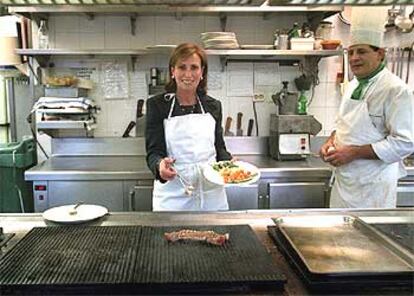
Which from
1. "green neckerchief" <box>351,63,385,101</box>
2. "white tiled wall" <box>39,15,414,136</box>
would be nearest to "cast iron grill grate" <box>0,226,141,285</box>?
"green neckerchief" <box>351,63,385,101</box>

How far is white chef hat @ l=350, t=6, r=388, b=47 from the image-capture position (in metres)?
2.28

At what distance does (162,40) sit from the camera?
11.7ft

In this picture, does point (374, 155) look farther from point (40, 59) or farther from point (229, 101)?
point (40, 59)

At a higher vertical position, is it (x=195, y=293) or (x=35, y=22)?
(x=35, y=22)

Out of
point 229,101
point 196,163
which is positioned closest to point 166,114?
point 196,163

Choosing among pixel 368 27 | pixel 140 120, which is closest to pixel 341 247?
pixel 368 27

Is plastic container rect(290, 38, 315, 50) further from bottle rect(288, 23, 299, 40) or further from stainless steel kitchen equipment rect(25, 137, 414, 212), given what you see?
stainless steel kitchen equipment rect(25, 137, 414, 212)

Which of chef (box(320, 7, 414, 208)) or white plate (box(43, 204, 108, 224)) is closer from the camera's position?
white plate (box(43, 204, 108, 224))

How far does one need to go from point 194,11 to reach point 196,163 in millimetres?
1472

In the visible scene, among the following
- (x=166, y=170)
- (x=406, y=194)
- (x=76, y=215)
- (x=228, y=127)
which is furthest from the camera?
(x=228, y=127)

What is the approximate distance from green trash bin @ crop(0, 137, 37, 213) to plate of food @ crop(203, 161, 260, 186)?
1872mm

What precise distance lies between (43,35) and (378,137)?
2.55 m

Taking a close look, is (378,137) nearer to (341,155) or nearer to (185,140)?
(341,155)

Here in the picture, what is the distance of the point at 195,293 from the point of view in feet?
3.68
